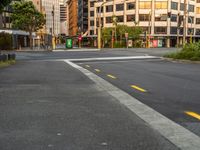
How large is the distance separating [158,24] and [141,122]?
9217 cm

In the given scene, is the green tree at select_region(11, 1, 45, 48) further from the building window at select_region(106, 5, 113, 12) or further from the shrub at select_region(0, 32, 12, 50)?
the building window at select_region(106, 5, 113, 12)

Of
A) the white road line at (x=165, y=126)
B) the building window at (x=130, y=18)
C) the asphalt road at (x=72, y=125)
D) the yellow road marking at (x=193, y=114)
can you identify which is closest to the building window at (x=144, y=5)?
the building window at (x=130, y=18)

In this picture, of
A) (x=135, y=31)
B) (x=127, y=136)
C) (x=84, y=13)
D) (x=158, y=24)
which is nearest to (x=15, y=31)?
(x=135, y=31)

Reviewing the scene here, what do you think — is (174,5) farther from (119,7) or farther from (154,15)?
(119,7)

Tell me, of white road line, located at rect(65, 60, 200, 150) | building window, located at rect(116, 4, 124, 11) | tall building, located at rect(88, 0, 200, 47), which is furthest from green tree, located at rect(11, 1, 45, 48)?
white road line, located at rect(65, 60, 200, 150)

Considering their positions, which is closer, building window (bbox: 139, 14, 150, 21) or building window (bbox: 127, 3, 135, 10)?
building window (bbox: 139, 14, 150, 21)

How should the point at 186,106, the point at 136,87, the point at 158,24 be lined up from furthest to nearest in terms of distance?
the point at 158,24
the point at 136,87
the point at 186,106

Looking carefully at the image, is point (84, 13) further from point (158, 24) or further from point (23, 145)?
point (23, 145)

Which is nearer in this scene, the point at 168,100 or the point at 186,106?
the point at 186,106

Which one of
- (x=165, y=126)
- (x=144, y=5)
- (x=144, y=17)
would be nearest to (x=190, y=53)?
(x=165, y=126)

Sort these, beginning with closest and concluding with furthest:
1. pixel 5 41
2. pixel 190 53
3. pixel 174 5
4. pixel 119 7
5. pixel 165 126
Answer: pixel 165 126 < pixel 190 53 < pixel 5 41 < pixel 174 5 < pixel 119 7

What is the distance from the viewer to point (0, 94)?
28.6 feet

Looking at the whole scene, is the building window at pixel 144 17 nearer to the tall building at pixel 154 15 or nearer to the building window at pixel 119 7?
the tall building at pixel 154 15

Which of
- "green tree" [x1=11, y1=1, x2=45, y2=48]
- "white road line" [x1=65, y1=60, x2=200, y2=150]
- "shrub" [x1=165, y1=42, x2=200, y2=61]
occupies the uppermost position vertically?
"green tree" [x1=11, y1=1, x2=45, y2=48]
